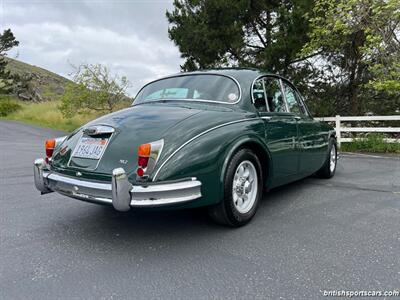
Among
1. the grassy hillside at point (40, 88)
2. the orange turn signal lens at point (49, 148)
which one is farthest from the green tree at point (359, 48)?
the grassy hillside at point (40, 88)

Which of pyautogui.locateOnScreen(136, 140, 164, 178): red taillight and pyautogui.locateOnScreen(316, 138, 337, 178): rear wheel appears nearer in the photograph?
pyautogui.locateOnScreen(136, 140, 164, 178): red taillight

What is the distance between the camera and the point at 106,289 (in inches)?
84.6

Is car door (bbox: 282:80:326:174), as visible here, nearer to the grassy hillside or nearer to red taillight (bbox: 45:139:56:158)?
red taillight (bbox: 45:139:56:158)

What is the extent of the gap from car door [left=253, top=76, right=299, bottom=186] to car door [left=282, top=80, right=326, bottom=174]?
17 centimetres

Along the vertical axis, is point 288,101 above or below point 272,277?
above

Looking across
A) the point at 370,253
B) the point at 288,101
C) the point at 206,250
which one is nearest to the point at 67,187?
the point at 206,250

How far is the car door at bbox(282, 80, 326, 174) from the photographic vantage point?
4.23 metres

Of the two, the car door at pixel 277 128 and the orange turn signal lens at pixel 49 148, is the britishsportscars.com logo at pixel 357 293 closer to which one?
the car door at pixel 277 128

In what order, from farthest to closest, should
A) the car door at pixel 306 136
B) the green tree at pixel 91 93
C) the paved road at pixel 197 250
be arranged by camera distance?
the green tree at pixel 91 93 < the car door at pixel 306 136 < the paved road at pixel 197 250

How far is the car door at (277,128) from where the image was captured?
11.9 feet

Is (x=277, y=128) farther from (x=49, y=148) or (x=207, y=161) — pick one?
(x=49, y=148)

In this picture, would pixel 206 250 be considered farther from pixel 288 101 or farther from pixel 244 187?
pixel 288 101

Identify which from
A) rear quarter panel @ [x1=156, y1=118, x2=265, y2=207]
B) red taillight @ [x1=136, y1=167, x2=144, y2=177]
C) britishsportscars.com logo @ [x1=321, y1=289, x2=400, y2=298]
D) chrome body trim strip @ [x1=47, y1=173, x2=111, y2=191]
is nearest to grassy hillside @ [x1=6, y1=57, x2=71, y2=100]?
chrome body trim strip @ [x1=47, y1=173, x2=111, y2=191]

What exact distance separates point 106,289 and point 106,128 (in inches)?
56.9
